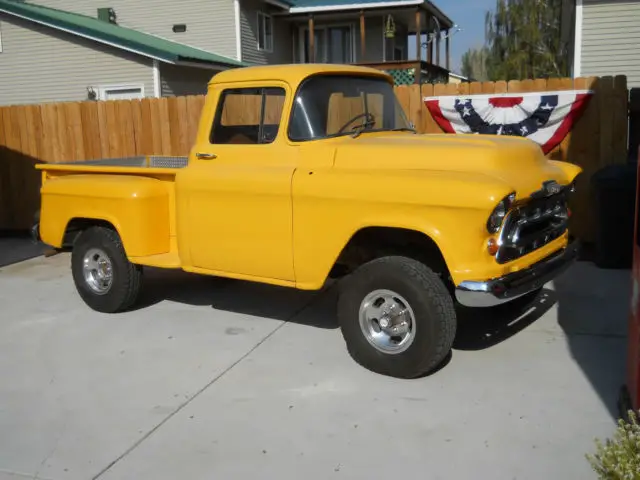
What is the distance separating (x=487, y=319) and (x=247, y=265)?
2.22m

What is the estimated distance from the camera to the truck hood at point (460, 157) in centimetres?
467

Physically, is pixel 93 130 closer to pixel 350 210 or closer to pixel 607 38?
pixel 350 210

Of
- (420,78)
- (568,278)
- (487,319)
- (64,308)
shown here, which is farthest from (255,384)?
(420,78)

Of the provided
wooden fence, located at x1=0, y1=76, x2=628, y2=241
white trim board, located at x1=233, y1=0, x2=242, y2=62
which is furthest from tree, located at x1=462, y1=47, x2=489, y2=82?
wooden fence, located at x1=0, y1=76, x2=628, y2=241

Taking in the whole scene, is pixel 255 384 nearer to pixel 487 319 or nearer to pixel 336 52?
pixel 487 319

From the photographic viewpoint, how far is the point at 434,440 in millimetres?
Answer: 4012

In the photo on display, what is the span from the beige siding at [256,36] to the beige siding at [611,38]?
11977 mm

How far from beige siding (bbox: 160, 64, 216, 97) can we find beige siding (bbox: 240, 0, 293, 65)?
2.29 metres

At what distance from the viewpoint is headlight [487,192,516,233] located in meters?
4.30

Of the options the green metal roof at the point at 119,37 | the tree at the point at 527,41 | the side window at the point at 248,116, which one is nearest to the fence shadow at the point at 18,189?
the side window at the point at 248,116

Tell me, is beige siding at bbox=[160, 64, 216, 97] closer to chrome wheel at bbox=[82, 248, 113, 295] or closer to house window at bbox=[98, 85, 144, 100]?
house window at bbox=[98, 85, 144, 100]

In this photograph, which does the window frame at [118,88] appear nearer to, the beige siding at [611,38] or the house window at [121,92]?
the house window at [121,92]

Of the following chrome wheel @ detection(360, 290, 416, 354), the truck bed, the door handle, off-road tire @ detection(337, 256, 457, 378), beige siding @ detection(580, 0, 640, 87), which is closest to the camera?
off-road tire @ detection(337, 256, 457, 378)

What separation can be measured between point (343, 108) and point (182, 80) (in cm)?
1531
